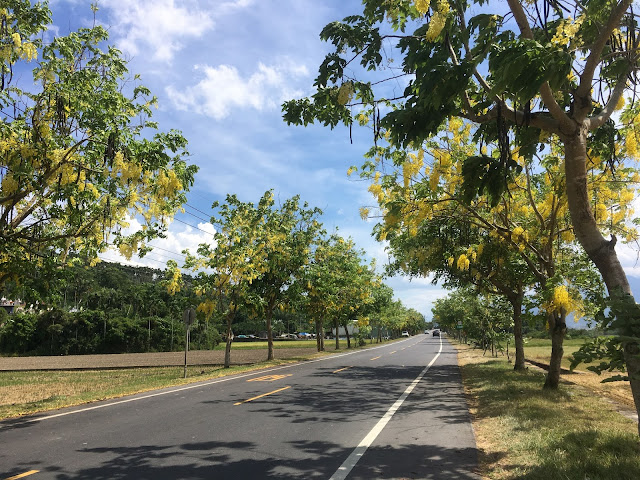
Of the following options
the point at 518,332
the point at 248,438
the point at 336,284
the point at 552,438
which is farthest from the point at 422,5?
the point at 336,284

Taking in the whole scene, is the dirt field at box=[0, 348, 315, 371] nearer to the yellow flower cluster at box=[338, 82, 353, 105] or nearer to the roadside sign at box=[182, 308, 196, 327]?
the roadside sign at box=[182, 308, 196, 327]

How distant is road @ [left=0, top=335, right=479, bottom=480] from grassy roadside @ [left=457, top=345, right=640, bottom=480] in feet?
1.39

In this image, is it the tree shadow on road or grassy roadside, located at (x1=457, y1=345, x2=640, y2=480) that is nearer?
grassy roadside, located at (x1=457, y1=345, x2=640, y2=480)

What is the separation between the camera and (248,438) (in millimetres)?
6836

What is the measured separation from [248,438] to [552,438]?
463 centimetres

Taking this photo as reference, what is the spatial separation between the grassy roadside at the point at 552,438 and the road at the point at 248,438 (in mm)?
424

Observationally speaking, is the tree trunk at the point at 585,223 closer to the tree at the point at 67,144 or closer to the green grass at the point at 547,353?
the green grass at the point at 547,353

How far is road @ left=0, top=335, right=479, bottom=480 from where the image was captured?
5.29 metres

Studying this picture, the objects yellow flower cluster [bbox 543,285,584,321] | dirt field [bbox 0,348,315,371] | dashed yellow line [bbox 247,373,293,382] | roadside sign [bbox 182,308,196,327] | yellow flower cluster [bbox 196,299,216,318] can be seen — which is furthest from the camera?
dirt field [bbox 0,348,315,371]

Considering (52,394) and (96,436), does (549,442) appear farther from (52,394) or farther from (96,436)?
(52,394)

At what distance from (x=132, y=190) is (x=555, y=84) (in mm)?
9984

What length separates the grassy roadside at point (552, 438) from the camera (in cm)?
494

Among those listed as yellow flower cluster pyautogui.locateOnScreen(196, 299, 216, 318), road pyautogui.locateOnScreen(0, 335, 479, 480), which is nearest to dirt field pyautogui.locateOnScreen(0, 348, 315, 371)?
yellow flower cluster pyautogui.locateOnScreen(196, 299, 216, 318)

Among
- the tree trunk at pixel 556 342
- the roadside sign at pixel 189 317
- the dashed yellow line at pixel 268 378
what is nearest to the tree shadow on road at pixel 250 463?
the tree trunk at pixel 556 342
